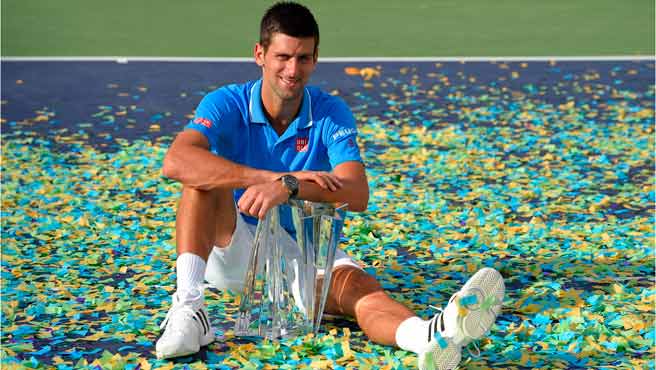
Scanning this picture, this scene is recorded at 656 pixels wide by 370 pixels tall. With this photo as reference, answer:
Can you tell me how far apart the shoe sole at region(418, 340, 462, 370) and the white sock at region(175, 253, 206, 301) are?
3.94 feet

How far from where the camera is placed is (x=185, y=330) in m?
5.17

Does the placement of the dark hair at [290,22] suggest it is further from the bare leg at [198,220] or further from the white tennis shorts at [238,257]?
the white tennis shorts at [238,257]

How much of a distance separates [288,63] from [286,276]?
3.56 ft

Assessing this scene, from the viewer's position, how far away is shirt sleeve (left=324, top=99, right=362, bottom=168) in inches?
225

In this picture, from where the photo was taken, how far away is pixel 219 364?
518 centimetres

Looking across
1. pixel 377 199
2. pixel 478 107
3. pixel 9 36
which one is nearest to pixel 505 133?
pixel 478 107

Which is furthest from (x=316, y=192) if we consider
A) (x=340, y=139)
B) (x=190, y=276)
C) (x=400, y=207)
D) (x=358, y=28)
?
(x=358, y=28)

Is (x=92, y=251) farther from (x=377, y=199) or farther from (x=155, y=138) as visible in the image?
(x=155, y=138)

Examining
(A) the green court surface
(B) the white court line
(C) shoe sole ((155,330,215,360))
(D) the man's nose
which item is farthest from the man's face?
(A) the green court surface

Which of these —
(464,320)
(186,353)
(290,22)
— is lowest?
(186,353)

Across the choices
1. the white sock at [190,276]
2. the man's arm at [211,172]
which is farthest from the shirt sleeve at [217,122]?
the white sock at [190,276]

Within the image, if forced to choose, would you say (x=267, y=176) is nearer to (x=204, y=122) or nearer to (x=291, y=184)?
(x=291, y=184)

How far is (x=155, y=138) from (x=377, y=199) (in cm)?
294

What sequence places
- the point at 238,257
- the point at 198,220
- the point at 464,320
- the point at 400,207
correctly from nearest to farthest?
the point at 464,320 → the point at 198,220 → the point at 238,257 → the point at 400,207
